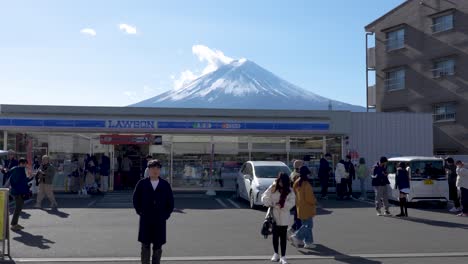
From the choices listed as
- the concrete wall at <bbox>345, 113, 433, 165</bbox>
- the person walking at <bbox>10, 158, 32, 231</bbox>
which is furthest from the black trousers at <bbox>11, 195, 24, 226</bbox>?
the concrete wall at <bbox>345, 113, 433, 165</bbox>

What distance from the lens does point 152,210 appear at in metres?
7.12

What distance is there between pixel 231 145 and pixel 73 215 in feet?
32.7

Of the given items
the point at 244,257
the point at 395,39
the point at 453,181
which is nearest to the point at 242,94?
the point at 395,39

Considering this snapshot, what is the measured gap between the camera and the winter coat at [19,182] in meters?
12.2

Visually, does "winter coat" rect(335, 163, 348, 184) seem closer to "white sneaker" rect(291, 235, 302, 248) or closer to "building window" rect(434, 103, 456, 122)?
"white sneaker" rect(291, 235, 302, 248)

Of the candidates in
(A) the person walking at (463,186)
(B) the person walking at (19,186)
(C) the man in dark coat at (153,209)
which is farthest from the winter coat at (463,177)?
(B) the person walking at (19,186)

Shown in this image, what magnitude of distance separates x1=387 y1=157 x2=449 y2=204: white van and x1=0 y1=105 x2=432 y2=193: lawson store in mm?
6116

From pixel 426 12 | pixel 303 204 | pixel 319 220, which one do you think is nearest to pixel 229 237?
pixel 303 204

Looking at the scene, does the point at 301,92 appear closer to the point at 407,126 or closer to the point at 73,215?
the point at 407,126

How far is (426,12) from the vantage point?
36719 mm

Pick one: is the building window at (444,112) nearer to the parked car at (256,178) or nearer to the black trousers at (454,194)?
the black trousers at (454,194)

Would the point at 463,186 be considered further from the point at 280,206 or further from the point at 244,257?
the point at 244,257

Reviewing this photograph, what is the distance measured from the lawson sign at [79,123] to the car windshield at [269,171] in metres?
6.29

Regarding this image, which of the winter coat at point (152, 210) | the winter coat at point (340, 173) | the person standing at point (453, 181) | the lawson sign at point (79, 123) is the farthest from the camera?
the lawson sign at point (79, 123)
